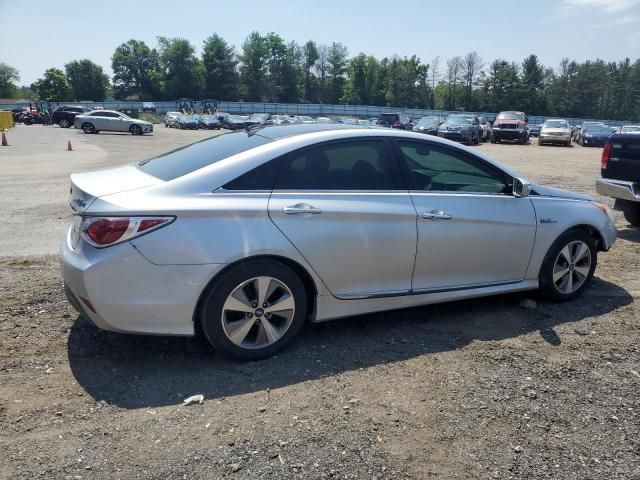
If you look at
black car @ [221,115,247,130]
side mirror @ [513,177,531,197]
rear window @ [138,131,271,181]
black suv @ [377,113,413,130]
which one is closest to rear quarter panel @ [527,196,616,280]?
side mirror @ [513,177,531,197]

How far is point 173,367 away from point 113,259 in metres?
0.88

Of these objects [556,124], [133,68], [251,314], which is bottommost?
[251,314]

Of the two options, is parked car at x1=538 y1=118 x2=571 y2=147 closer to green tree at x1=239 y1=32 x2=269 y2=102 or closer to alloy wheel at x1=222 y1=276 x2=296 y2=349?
alloy wheel at x1=222 y1=276 x2=296 y2=349

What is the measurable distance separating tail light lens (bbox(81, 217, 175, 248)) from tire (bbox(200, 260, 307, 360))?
1.82 feet

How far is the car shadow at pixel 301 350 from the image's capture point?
11.2ft

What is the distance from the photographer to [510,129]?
3484 cm

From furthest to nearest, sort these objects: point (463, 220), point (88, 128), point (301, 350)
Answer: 1. point (88, 128)
2. point (463, 220)
3. point (301, 350)

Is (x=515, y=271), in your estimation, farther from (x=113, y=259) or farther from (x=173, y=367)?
(x=113, y=259)

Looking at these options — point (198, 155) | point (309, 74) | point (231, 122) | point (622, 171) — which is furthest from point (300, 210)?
point (309, 74)

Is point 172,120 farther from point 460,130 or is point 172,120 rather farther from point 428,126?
point 460,130

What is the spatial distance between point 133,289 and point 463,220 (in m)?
2.57

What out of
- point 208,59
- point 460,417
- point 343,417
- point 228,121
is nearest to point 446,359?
point 460,417

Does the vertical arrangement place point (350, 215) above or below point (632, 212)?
above

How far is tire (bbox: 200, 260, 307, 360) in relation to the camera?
3525 millimetres
